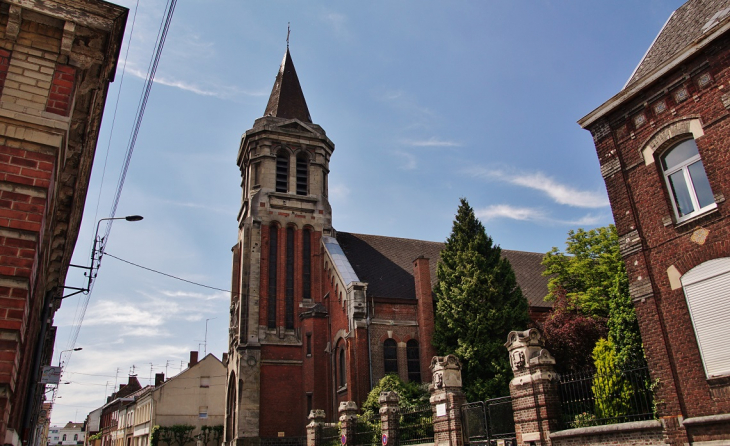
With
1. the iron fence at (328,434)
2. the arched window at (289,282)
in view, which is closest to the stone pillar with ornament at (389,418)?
the iron fence at (328,434)

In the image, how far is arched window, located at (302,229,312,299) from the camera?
32.4 m

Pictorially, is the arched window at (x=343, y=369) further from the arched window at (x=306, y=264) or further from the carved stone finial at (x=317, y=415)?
the arched window at (x=306, y=264)

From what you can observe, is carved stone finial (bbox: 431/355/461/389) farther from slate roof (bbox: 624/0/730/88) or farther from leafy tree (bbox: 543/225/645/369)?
slate roof (bbox: 624/0/730/88)

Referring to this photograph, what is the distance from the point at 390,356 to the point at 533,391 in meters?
15.4

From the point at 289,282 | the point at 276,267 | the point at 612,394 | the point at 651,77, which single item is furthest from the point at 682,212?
the point at 276,267

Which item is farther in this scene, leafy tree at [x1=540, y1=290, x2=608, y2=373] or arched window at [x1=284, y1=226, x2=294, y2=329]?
arched window at [x1=284, y1=226, x2=294, y2=329]

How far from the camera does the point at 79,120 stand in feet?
29.2

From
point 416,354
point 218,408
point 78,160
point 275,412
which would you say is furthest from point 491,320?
point 218,408

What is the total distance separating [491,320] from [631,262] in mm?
10353

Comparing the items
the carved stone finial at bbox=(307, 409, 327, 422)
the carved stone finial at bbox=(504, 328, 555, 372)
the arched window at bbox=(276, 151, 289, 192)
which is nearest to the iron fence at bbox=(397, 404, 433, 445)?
the carved stone finial at bbox=(504, 328, 555, 372)

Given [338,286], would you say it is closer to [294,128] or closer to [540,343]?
[294,128]

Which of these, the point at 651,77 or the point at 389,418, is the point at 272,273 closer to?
the point at 389,418

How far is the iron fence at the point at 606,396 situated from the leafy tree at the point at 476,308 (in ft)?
29.7

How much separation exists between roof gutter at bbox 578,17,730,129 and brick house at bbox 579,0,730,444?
0.02m
